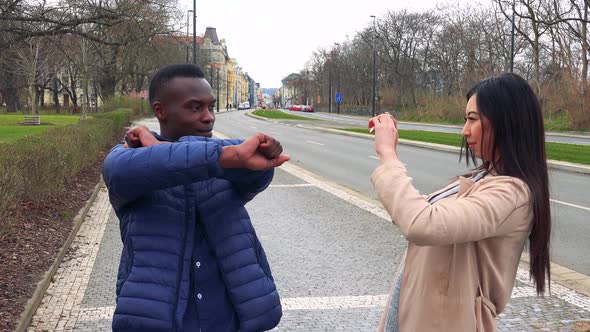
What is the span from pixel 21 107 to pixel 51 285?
227ft

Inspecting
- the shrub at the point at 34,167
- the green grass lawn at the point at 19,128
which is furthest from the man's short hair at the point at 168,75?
the green grass lawn at the point at 19,128

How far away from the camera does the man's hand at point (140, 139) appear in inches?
68.6

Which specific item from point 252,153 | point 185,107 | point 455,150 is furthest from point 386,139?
point 455,150

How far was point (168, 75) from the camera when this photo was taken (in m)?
1.86

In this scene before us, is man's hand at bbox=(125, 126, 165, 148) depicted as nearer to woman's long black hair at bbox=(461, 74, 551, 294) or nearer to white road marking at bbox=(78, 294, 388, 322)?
woman's long black hair at bbox=(461, 74, 551, 294)

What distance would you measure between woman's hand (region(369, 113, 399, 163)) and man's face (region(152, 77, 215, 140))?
0.54 metres

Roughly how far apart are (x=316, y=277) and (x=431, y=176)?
8.88m

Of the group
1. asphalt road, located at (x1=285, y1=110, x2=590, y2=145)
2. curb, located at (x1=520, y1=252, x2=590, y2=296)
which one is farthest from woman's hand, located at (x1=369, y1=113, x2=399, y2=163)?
asphalt road, located at (x1=285, y1=110, x2=590, y2=145)

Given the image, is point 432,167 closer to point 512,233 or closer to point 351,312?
point 351,312

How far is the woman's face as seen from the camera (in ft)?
5.91

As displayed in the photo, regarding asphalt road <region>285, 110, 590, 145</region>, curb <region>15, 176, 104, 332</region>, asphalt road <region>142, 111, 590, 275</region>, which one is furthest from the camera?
asphalt road <region>285, 110, 590, 145</region>

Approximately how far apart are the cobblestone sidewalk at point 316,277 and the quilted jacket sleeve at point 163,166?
2916 millimetres

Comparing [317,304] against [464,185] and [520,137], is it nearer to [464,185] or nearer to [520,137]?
[464,185]

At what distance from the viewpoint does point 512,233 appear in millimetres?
1701
